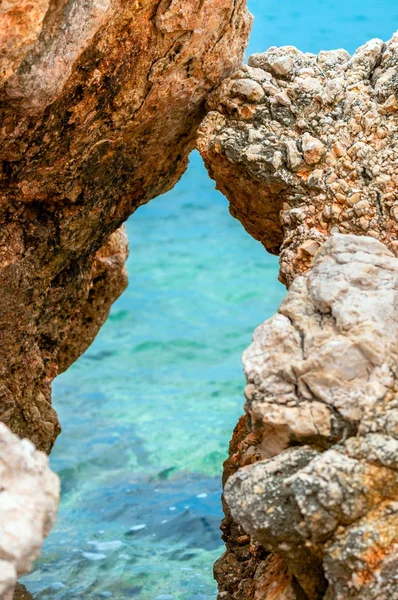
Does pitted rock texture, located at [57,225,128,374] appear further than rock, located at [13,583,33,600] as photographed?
Yes

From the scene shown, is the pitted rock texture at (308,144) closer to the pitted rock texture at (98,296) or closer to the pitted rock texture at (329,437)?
the pitted rock texture at (329,437)

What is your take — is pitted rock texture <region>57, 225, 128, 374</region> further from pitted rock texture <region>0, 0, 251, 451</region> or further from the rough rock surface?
the rough rock surface

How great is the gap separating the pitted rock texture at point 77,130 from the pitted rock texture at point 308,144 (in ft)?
0.68

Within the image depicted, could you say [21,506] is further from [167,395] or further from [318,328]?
[167,395]

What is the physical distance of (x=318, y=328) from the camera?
290cm

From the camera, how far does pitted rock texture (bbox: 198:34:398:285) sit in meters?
3.60

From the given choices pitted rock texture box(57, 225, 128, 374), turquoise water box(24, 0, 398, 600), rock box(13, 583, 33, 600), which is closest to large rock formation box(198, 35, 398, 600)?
pitted rock texture box(57, 225, 128, 374)

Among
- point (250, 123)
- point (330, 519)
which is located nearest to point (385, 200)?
point (250, 123)

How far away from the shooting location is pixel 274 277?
1352cm

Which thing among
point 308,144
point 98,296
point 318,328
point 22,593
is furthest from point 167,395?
point 318,328

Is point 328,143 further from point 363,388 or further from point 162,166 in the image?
point 363,388

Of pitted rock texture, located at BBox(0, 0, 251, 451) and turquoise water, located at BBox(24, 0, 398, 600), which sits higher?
pitted rock texture, located at BBox(0, 0, 251, 451)

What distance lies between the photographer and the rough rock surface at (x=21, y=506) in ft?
7.52

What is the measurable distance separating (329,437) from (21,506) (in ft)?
2.95
